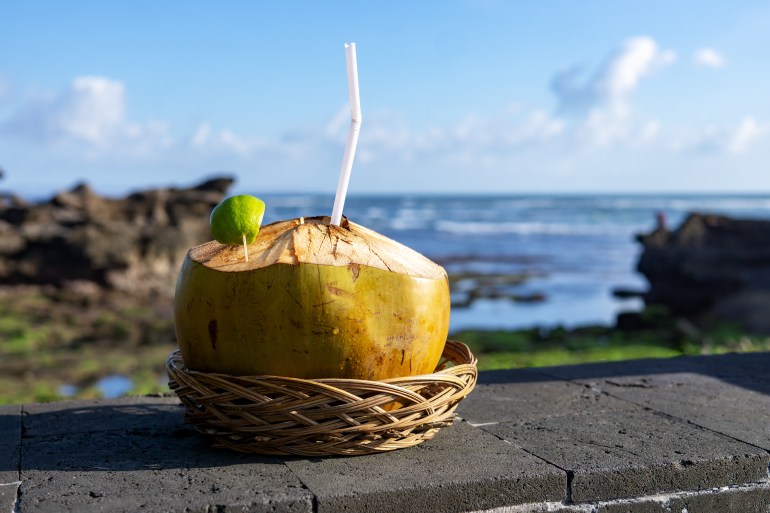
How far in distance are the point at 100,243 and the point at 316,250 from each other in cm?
1421

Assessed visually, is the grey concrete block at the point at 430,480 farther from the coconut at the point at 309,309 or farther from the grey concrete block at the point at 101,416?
the grey concrete block at the point at 101,416

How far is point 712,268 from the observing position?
14883mm

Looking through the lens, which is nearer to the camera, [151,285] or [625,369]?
[625,369]

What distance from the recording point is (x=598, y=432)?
8.70 feet

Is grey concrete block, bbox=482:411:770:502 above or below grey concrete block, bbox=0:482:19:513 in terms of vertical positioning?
above

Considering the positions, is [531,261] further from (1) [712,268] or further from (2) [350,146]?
(2) [350,146]

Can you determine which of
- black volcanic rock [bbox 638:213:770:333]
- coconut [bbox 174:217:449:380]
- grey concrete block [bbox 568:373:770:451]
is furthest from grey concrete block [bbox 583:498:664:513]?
black volcanic rock [bbox 638:213:770:333]

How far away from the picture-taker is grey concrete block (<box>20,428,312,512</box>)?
1.96 meters

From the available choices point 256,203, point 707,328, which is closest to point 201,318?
point 256,203

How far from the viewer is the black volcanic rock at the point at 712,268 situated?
47.1ft

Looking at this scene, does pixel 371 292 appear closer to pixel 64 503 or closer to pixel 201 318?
pixel 201 318

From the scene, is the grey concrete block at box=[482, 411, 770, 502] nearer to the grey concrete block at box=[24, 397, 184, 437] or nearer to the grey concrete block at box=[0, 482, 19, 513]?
the grey concrete block at box=[24, 397, 184, 437]

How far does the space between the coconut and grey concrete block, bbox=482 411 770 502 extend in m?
0.53

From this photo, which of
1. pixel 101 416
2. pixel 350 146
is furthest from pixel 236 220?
pixel 101 416
